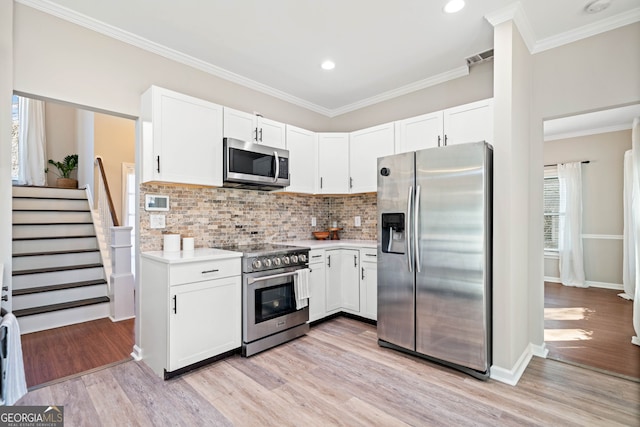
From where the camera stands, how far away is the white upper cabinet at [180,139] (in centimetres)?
267

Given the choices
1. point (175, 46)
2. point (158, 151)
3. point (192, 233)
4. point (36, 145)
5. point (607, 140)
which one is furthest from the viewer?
point (36, 145)

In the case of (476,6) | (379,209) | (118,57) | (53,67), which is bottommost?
(379,209)

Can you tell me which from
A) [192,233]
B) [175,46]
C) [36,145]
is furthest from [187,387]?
[36,145]

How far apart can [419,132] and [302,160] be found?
1395mm

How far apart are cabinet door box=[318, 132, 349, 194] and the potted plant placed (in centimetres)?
495

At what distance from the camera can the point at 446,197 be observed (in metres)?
2.56

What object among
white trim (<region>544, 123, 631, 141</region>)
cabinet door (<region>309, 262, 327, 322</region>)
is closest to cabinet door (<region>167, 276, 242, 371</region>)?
cabinet door (<region>309, 262, 327, 322</region>)

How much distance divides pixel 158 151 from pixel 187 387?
1.87 meters

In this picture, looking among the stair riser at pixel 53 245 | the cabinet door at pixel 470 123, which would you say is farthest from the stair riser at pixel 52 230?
the cabinet door at pixel 470 123

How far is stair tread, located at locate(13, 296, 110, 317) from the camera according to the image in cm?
338

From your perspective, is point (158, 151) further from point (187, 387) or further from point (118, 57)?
point (187, 387)

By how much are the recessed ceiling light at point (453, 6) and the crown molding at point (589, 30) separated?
39.5 inches

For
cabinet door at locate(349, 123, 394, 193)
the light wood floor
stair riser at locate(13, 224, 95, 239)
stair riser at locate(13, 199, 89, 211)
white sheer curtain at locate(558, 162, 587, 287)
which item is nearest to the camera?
the light wood floor

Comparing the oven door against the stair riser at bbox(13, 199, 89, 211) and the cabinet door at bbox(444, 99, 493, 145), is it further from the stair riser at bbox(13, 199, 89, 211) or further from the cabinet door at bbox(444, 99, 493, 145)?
the stair riser at bbox(13, 199, 89, 211)
